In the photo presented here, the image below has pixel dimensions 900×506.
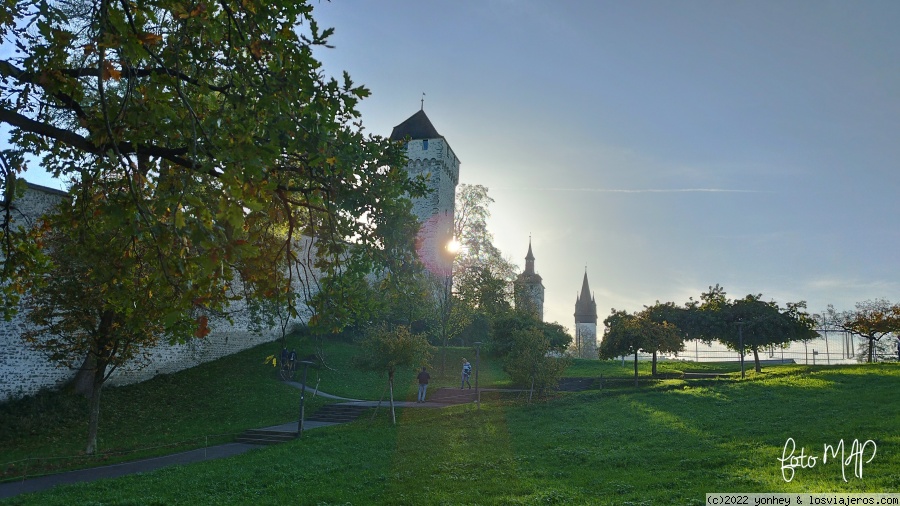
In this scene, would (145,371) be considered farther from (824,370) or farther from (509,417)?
(824,370)

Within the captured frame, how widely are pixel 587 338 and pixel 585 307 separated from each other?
7315 millimetres

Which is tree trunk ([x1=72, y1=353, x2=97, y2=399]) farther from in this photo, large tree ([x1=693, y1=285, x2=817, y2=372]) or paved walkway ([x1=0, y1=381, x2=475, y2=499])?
large tree ([x1=693, y1=285, x2=817, y2=372])

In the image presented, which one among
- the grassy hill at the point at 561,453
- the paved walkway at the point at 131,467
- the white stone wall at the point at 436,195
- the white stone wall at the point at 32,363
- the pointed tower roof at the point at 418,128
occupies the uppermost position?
the pointed tower roof at the point at 418,128

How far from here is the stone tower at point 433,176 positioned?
45844 mm

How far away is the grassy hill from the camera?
9.02 metres

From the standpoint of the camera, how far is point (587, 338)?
97250 millimetres

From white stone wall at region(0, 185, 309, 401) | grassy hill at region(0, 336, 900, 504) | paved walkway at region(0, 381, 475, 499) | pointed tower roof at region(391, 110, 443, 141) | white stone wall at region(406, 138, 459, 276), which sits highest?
pointed tower roof at region(391, 110, 443, 141)

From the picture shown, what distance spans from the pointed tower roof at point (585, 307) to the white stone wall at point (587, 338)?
40.9 inches

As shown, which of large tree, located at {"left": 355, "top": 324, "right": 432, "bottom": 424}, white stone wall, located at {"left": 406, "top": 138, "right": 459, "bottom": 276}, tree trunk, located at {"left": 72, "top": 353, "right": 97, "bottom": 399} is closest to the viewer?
large tree, located at {"left": 355, "top": 324, "right": 432, "bottom": 424}

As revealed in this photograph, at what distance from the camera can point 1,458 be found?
15336mm

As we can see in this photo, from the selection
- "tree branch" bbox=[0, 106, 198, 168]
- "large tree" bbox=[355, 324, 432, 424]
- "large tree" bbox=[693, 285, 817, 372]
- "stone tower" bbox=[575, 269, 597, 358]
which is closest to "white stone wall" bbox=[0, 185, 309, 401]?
"large tree" bbox=[355, 324, 432, 424]

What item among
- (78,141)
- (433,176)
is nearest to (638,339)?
(433,176)

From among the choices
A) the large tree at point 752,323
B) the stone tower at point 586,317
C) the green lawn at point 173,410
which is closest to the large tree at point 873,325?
the large tree at point 752,323

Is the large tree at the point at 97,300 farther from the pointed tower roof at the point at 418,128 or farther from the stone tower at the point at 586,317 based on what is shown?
the stone tower at the point at 586,317
